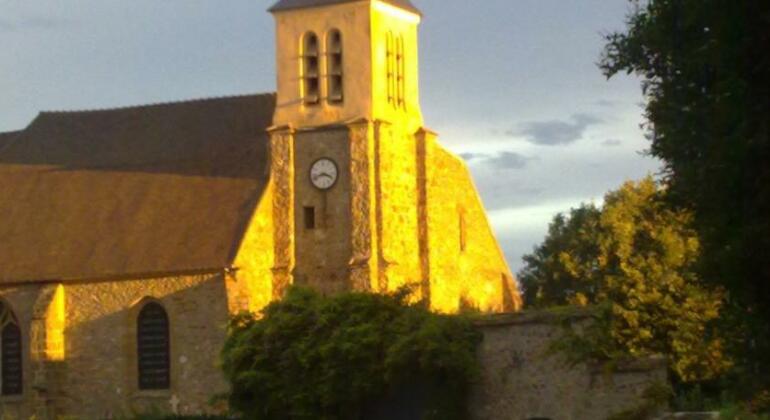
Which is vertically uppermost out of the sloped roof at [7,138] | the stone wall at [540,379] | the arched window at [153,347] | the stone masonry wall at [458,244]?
the sloped roof at [7,138]

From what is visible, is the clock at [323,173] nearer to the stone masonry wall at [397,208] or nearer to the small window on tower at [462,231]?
the stone masonry wall at [397,208]

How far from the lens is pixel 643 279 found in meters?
55.6

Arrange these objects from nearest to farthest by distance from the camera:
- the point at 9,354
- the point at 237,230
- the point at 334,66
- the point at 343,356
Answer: the point at 343,356, the point at 237,230, the point at 334,66, the point at 9,354

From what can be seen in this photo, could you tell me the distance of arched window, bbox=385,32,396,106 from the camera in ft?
198

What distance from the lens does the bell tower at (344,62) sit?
59.5 metres

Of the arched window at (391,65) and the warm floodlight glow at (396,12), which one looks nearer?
the warm floodlight glow at (396,12)

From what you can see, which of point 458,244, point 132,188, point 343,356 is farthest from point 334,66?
point 343,356

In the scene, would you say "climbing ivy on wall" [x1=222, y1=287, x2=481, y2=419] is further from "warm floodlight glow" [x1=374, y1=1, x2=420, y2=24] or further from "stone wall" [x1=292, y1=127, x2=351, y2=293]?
"warm floodlight glow" [x1=374, y1=1, x2=420, y2=24]

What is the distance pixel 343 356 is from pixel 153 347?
15288 mm

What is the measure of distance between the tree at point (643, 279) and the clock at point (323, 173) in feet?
25.9

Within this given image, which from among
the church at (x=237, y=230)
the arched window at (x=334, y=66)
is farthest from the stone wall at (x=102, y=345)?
the arched window at (x=334, y=66)

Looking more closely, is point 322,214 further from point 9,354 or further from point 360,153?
point 9,354

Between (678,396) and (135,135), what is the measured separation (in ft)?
92.1

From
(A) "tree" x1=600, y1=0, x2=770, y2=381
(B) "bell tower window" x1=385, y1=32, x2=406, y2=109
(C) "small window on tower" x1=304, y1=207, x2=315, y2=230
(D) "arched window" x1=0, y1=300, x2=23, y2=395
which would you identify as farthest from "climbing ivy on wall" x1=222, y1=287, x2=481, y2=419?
(A) "tree" x1=600, y1=0, x2=770, y2=381
